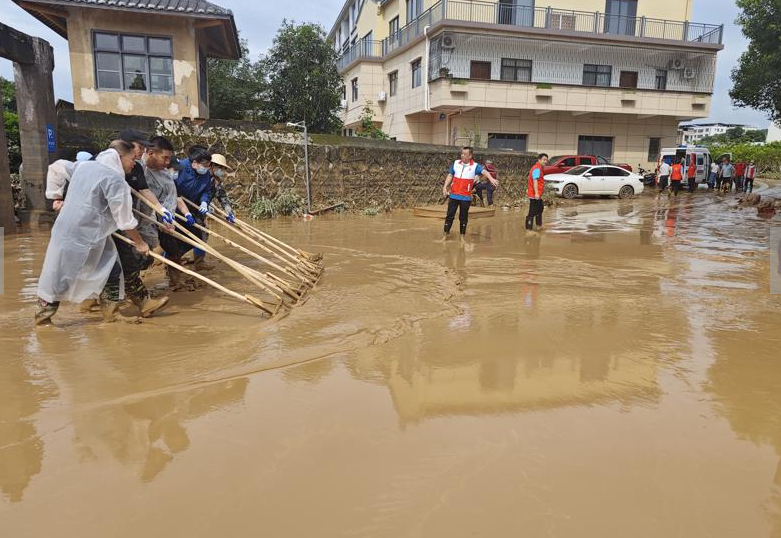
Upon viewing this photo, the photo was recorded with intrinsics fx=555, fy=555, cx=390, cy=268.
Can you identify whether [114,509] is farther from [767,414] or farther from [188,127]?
[188,127]

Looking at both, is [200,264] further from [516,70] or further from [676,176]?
[516,70]

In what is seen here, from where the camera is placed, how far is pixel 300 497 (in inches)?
86.9

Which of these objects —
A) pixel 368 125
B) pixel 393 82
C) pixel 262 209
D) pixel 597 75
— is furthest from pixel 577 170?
pixel 262 209

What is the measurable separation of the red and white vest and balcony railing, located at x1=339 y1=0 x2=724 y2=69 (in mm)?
14722

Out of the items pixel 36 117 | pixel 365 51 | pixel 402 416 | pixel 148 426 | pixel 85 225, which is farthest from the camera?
pixel 365 51

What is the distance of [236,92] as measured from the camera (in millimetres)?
22469

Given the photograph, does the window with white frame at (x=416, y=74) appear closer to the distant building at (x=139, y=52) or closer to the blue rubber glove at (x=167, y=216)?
the distant building at (x=139, y=52)

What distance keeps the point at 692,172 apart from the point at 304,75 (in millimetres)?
15470

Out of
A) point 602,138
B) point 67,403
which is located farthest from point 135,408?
point 602,138

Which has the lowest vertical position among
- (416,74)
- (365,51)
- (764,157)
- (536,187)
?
(536,187)

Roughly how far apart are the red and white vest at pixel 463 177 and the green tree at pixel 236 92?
15825 millimetres

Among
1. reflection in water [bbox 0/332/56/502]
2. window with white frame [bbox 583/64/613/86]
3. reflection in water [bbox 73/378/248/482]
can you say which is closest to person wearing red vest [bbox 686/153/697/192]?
window with white frame [bbox 583/64/613/86]

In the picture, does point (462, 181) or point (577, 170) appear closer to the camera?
point (462, 181)

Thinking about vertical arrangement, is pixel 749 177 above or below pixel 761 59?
below
